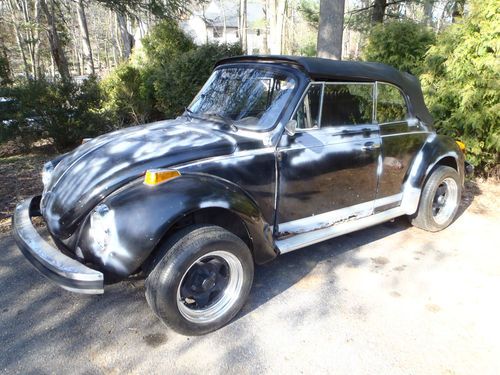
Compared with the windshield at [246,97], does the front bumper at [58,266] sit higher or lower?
lower

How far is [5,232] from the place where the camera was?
4516 mm

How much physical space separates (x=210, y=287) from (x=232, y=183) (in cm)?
83

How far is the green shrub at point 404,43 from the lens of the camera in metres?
7.52

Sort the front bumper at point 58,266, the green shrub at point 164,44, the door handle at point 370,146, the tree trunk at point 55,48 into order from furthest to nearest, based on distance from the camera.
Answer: the green shrub at point 164,44 → the tree trunk at point 55,48 → the door handle at point 370,146 → the front bumper at point 58,266

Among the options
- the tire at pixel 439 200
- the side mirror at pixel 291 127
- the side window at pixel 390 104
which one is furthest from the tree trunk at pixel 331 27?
the side mirror at pixel 291 127

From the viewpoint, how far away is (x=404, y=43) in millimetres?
7609

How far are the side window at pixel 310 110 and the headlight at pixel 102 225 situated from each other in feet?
5.95

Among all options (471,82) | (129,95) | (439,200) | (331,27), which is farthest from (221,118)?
(129,95)

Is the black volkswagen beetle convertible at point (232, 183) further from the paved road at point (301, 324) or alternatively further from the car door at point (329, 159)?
the paved road at point (301, 324)

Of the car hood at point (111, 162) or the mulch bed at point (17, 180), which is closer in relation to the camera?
the car hood at point (111, 162)

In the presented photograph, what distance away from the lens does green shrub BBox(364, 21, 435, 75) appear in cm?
752

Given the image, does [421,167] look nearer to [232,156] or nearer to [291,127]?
[291,127]

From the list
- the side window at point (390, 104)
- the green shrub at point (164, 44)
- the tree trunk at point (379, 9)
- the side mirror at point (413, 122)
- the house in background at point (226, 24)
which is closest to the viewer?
the side window at point (390, 104)

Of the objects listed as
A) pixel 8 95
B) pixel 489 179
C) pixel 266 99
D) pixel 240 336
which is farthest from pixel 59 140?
pixel 489 179
